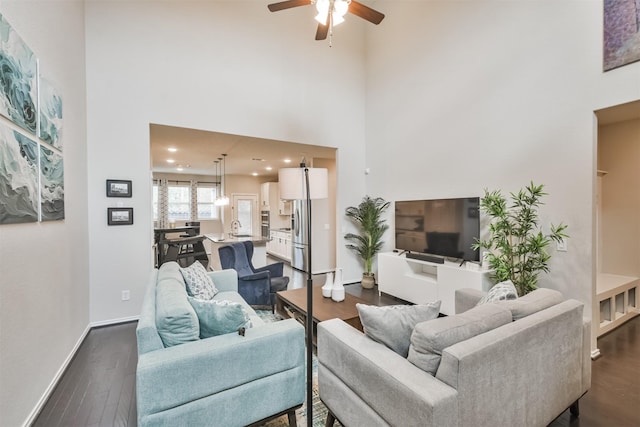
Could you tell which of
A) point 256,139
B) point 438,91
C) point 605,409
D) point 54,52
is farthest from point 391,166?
point 54,52

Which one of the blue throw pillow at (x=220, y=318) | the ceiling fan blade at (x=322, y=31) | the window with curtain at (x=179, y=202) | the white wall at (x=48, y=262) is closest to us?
the white wall at (x=48, y=262)

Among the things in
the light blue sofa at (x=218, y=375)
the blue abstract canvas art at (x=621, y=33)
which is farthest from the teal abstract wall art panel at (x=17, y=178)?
the blue abstract canvas art at (x=621, y=33)

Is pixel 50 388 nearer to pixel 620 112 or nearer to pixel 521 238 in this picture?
pixel 521 238

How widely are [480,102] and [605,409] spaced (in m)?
3.34

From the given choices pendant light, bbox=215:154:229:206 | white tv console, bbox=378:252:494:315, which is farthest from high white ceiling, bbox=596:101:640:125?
pendant light, bbox=215:154:229:206

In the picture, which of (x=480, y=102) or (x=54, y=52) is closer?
(x=54, y=52)

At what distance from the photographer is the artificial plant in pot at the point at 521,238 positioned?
3.01 meters

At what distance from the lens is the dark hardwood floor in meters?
1.99

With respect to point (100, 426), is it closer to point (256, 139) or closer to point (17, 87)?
point (17, 87)

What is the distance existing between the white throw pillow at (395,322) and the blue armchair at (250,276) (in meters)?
2.53

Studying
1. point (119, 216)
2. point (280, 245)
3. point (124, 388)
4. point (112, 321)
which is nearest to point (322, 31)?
point (119, 216)

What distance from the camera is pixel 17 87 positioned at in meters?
1.85

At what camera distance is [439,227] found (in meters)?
4.15

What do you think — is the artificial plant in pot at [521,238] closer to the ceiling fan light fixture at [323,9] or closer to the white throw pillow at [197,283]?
the ceiling fan light fixture at [323,9]
